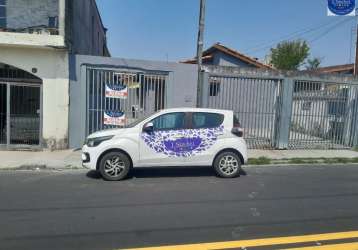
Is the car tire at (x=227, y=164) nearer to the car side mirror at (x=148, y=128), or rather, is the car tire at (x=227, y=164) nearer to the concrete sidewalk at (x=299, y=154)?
the car side mirror at (x=148, y=128)

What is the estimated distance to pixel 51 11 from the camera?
44.4 ft

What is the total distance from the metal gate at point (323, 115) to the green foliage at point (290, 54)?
33.9 meters

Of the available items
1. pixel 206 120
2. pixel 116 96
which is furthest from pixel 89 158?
pixel 116 96

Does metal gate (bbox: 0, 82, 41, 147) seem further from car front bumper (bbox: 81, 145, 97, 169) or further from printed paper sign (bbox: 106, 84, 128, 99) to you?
car front bumper (bbox: 81, 145, 97, 169)

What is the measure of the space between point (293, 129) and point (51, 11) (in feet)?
32.2

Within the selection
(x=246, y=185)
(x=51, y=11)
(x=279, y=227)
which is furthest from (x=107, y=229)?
(x=51, y=11)

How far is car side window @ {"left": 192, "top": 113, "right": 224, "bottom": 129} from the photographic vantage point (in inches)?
352

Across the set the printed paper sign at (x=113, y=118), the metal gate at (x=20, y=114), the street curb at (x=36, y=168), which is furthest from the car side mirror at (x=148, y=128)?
the metal gate at (x=20, y=114)

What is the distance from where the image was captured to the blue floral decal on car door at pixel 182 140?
866 centimetres

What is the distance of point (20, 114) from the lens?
40.8 ft

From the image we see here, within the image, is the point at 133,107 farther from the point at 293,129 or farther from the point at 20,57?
the point at 293,129

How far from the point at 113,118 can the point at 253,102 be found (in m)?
5.23

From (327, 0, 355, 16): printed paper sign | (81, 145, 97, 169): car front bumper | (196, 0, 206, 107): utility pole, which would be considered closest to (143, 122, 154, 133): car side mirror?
(81, 145, 97, 169): car front bumper

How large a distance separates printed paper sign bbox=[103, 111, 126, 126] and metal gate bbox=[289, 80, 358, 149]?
6.32 meters
